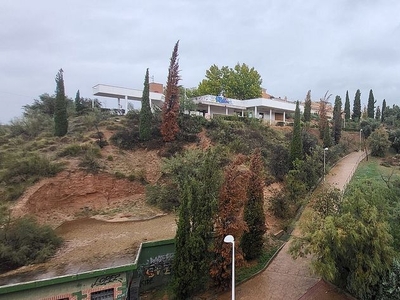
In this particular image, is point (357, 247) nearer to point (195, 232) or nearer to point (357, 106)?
point (195, 232)

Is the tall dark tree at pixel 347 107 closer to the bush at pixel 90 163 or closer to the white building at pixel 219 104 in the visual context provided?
the white building at pixel 219 104

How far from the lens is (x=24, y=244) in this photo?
12836 mm

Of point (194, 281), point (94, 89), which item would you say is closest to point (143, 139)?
point (94, 89)

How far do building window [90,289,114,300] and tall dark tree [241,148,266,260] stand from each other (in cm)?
693

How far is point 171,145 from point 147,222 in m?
10.5

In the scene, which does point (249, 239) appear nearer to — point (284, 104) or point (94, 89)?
point (94, 89)

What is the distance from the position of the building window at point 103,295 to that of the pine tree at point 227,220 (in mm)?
4356

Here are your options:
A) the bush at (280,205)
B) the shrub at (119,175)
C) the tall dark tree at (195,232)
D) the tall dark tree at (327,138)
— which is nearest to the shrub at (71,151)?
the shrub at (119,175)

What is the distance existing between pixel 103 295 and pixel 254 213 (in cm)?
810

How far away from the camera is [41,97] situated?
36031 mm

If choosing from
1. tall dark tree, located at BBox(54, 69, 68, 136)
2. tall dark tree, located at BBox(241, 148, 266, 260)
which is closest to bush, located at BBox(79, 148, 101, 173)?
tall dark tree, located at BBox(54, 69, 68, 136)

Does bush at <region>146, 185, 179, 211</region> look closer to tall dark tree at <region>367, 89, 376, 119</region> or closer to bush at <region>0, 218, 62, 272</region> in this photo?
bush at <region>0, 218, 62, 272</region>

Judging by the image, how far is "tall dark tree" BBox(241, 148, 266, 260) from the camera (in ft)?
47.1

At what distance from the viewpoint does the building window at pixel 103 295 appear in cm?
1092
